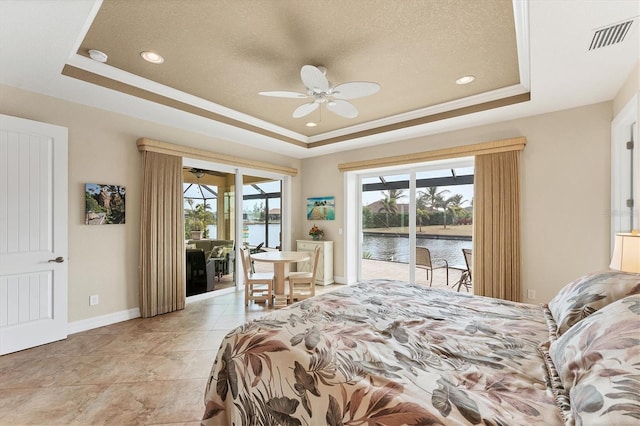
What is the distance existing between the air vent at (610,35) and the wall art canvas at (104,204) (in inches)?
192

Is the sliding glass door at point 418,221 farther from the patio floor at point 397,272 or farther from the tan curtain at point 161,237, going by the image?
the tan curtain at point 161,237

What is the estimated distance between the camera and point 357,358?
3.98 ft

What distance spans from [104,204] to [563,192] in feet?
18.4

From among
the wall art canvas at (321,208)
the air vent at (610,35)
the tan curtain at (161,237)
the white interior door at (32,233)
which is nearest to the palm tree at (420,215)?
the wall art canvas at (321,208)

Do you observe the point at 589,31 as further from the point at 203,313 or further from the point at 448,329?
the point at 203,313

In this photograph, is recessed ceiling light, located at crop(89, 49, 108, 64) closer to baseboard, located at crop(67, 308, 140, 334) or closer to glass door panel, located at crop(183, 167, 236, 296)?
glass door panel, located at crop(183, 167, 236, 296)

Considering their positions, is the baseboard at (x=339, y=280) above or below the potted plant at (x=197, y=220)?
below

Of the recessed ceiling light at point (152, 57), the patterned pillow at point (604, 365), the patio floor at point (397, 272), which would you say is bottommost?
the patio floor at point (397, 272)

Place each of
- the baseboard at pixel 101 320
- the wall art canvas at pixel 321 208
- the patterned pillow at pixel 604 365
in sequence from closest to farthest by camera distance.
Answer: the patterned pillow at pixel 604 365 < the baseboard at pixel 101 320 < the wall art canvas at pixel 321 208

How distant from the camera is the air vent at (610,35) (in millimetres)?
1892

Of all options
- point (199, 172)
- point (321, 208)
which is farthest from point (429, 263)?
point (199, 172)

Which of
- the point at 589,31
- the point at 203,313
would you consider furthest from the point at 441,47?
the point at 203,313

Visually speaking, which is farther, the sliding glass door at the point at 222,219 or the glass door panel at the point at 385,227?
the glass door panel at the point at 385,227

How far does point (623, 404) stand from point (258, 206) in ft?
17.2
